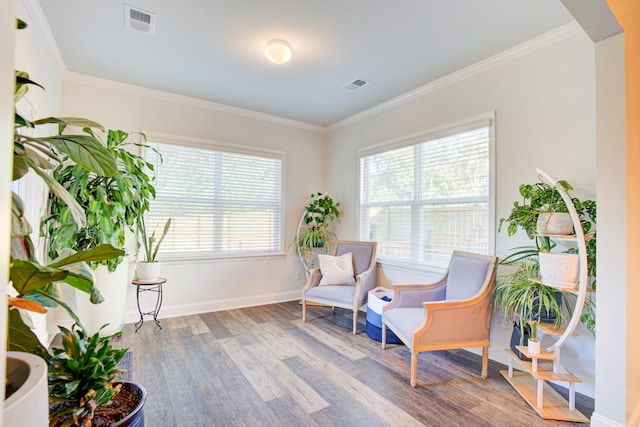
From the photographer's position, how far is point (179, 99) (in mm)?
3834

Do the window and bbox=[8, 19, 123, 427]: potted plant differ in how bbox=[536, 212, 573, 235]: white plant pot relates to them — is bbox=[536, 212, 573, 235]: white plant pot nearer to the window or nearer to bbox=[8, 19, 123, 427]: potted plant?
the window

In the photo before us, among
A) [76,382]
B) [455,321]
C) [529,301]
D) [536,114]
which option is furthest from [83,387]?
[536,114]

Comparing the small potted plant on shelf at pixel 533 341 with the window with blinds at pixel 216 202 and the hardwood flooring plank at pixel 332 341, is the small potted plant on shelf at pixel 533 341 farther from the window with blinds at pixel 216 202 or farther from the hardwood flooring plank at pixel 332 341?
the window with blinds at pixel 216 202

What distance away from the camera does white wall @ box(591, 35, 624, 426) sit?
1685 millimetres

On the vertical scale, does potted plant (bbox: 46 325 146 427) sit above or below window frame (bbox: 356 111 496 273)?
below

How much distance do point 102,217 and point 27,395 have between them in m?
2.45

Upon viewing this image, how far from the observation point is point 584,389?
2.21 meters

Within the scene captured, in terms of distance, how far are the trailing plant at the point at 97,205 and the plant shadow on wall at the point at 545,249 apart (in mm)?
3173

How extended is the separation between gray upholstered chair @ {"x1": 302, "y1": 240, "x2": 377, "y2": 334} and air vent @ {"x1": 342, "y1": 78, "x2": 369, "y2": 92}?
1909 millimetres

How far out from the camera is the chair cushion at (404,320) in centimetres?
244

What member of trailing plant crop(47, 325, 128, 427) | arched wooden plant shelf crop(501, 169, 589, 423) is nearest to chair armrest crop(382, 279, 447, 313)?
arched wooden plant shelf crop(501, 169, 589, 423)

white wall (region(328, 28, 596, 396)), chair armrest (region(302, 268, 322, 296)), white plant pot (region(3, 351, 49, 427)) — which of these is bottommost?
chair armrest (region(302, 268, 322, 296))

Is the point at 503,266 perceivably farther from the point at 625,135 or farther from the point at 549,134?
the point at 625,135

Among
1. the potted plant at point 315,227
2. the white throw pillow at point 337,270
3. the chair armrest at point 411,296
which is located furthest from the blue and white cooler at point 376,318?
the potted plant at point 315,227
